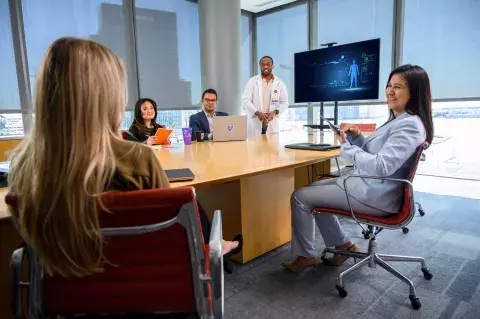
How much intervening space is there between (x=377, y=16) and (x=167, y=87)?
10.9ft

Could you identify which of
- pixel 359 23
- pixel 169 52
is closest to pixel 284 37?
pixel 359 23

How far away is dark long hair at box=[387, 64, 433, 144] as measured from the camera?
5.42 ft

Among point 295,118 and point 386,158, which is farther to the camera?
point 295,118

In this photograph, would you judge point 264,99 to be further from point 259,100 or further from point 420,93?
point 420,93

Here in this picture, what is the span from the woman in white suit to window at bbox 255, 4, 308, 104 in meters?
4.22

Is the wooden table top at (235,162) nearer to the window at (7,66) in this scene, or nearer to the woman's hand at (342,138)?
the woman's hand at (342,138)

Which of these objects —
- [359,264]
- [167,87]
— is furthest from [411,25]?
[359,264]

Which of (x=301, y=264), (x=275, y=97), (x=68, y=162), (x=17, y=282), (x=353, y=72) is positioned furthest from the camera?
(x=275, y=97)

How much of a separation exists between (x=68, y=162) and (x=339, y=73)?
11.2 ft

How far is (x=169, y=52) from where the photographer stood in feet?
17.2

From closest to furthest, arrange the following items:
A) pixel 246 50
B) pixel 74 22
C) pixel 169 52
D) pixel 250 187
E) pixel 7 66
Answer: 1. pixel 250 187
2. pixel 7 66
3. pixel 74 22
4. pixel 169 52
5. pixel 246 50

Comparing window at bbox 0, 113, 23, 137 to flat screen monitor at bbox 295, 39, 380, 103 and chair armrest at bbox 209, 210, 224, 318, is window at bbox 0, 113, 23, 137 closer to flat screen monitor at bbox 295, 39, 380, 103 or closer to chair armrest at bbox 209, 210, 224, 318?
flat screen monitor at bbox 295, 39, 380, 103

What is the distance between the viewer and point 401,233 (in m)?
2.71

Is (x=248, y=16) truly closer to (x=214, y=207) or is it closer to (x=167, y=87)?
(x=167, y=87)
